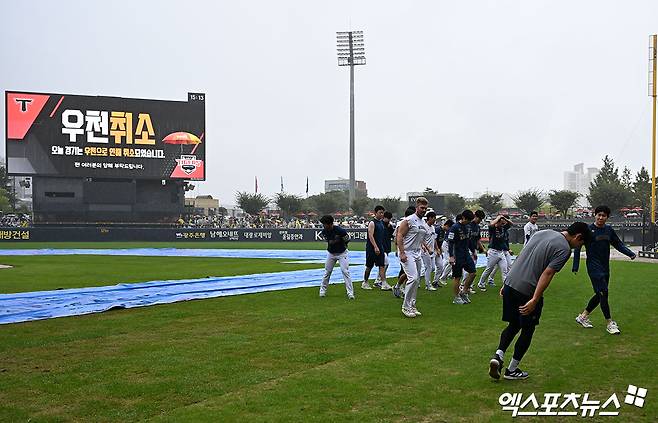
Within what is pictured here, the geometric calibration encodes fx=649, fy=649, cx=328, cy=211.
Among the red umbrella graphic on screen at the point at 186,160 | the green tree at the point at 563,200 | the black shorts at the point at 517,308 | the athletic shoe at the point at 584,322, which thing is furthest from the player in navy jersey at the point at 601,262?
the green tree at the point at 563,200

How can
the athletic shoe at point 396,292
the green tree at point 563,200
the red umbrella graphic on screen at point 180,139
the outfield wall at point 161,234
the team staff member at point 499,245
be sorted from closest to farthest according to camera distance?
the athletic shoe at point 396,292
the team staff member at point 499,245
the outfield wall at point 161,234
the red umbrella graphic on screen at point 180,139
the green tree at point 563,200

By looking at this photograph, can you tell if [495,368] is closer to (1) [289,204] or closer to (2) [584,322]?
(2) [584,322]

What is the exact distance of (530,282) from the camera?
6.87m

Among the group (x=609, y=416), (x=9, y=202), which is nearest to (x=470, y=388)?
(x=609, y=416)

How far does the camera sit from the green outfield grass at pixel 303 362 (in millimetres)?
5867

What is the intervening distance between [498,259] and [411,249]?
390 centimetres

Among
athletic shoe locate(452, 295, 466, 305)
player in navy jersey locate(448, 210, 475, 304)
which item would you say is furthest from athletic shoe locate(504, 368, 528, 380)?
athletic shoe locate(452, 295, 466, 305)

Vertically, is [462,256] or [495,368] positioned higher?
[462,256]

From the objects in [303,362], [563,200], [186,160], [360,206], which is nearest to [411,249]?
[303,362]

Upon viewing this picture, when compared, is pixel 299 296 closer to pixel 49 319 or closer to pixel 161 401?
pixel 49 319

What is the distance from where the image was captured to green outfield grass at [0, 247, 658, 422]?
5.87m

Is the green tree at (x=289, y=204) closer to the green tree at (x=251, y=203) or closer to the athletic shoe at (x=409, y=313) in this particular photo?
the green tree at (x=251, y=203)

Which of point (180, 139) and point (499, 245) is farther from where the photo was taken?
point (180, 139)

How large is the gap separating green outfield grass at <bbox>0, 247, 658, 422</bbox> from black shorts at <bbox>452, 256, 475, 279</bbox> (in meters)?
0.74
